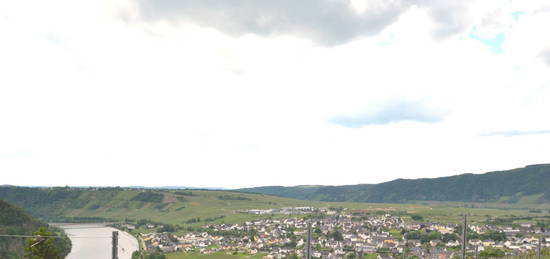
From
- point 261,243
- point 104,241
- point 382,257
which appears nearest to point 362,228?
point 261,243

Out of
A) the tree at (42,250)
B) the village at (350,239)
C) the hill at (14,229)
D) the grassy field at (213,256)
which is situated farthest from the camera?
the grassy field at (213,256)

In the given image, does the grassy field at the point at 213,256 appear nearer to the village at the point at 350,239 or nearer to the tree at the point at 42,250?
the village at the point at 350,239

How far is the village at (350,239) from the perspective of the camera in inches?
4483

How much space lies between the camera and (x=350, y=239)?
140 metres

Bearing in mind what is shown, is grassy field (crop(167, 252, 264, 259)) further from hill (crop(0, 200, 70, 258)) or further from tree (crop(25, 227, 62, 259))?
tree (crop(25, 227, 62, 259))

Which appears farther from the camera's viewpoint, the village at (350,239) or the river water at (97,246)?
the river water at (97,246)

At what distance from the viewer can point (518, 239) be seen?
13150cm

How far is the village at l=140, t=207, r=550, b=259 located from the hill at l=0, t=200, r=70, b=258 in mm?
33320

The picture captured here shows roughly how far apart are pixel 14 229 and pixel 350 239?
96665 millimetres

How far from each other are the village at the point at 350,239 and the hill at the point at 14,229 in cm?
3332

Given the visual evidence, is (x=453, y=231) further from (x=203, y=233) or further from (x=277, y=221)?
(x=203, y=233)

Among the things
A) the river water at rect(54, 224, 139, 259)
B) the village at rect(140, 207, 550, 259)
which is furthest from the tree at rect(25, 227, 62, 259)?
the river water at rect(54, 224, 139, 259)

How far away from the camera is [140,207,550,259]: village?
113875mm

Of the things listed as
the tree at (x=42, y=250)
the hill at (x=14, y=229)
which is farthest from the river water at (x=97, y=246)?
the tree at (x=42, y=250)
